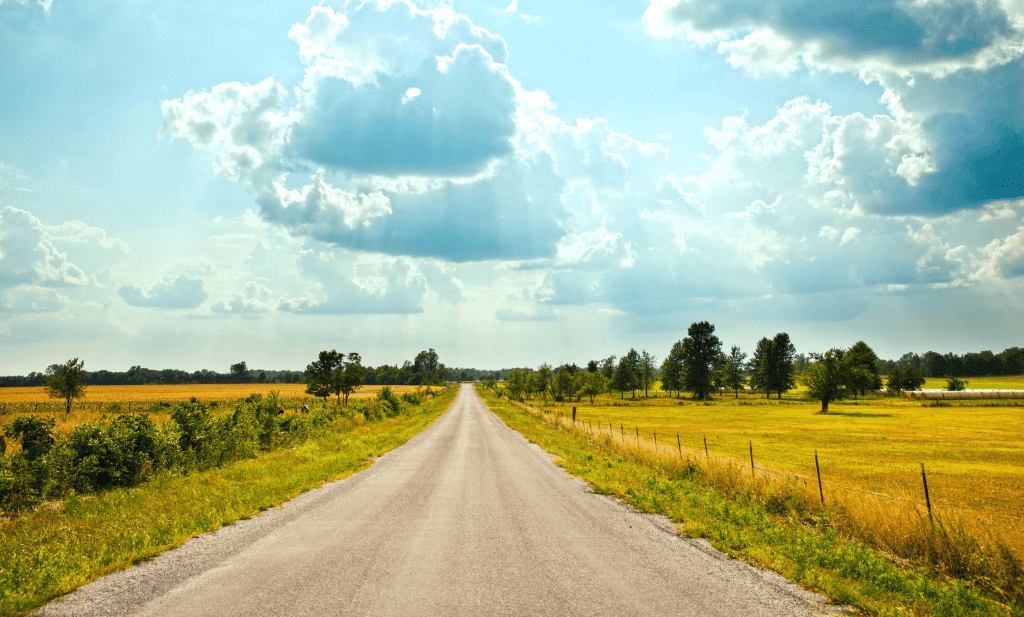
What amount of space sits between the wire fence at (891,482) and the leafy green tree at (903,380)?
10585 centimetres

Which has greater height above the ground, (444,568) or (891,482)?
(444,568)

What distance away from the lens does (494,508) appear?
1283cm

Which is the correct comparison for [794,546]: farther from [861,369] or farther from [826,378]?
[861,369]

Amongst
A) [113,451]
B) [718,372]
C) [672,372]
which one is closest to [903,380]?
[718,372]

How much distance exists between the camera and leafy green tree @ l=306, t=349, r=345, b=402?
5850 centimetres

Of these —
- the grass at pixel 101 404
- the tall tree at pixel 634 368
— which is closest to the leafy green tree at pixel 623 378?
the tall tree at pixel 634 368

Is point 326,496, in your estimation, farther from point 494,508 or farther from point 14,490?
point 14,490

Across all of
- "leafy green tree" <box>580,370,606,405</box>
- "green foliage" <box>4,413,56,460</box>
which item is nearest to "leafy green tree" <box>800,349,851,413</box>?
"leafy green tree" <box>580,370,606,405</box>

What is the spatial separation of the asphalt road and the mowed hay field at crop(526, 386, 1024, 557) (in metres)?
4.75

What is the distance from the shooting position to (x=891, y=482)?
22438 mm

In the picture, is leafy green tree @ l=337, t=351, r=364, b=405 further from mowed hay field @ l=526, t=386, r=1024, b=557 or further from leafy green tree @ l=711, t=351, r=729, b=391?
leafy green tree @ l=711, t=351, r=729, b=391

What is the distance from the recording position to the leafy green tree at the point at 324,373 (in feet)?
192

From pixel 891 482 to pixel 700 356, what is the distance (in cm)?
10435

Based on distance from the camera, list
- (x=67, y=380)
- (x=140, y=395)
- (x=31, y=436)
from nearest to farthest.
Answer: (x=31, y=436) < (x=67, y=380) < (x=140, y=395)
